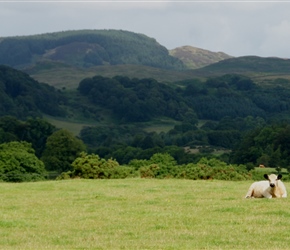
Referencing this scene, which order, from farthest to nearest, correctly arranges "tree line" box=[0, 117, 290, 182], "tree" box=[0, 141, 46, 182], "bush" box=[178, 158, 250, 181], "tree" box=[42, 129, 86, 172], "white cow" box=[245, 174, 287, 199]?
"tree" box=[42, 129, 86, 172] < "tree" box=[0, 141, 46, 182] < "tree line" box=[0, 117, 290, 182] < "bush" box=[178, 158, 250, 181] < "white cow" box=[245, 174, 287, 199]

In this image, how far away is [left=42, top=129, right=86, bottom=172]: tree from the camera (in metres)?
119

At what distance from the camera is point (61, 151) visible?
121 metres


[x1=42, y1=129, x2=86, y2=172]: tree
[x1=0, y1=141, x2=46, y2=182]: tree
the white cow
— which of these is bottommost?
[x1=42, y1=129, x2=86, y2=172]: tree

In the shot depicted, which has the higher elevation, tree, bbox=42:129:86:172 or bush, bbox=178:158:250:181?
bush, bbox=178:158:250:181

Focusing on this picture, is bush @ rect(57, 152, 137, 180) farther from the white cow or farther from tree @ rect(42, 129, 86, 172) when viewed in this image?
tree @ rect(42, 129, 86, 172)

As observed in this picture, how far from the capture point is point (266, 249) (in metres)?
16.9

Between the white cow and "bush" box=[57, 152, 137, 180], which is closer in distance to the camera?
the white cow

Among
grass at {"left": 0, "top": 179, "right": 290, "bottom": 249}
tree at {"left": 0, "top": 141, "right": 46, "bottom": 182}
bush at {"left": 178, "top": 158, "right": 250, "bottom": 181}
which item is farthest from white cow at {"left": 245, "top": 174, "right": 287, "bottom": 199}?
tree at {"left": 0, "top": 141, "right": 46, "bottom": 182}

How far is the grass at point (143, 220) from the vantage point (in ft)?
59.9

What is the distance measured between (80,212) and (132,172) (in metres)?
24.7

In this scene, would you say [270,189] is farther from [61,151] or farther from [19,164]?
[61,151]

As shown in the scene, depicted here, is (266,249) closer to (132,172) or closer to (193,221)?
(193,221)

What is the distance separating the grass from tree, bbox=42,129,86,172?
86078mm

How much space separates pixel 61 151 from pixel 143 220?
3929 inches
